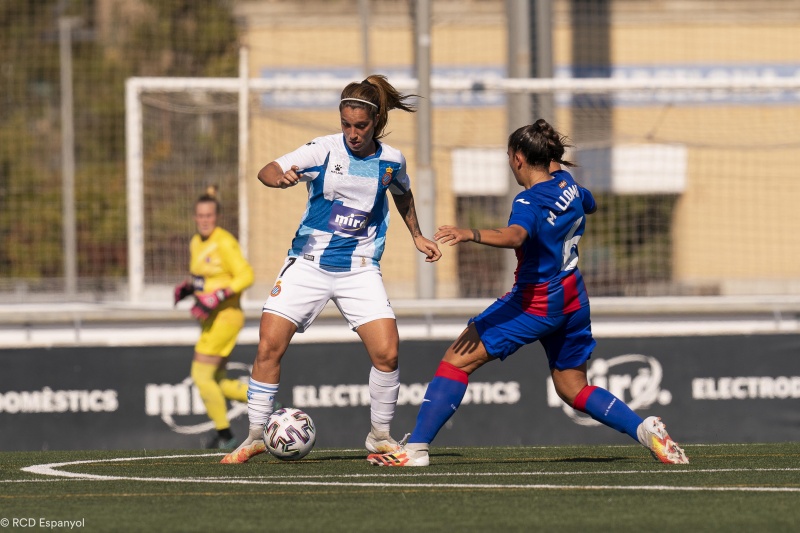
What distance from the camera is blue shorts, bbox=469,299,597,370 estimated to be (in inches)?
301

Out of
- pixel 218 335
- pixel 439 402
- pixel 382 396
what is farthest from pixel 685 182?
pixel 439 402

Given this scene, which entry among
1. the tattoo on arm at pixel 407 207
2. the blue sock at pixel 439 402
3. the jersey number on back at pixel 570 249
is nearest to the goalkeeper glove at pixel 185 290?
the tattoo on arm at pixel 407 207

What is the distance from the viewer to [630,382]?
1240 cm

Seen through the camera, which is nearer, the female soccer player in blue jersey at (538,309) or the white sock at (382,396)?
the female soccer player in blue jersey at (538,309)

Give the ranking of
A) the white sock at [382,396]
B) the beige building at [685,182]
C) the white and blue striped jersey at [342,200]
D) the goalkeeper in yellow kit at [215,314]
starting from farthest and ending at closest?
1. the beige building at [685,182]
2. the goalkeeper in yellow kit at [215,314]
3. the white sock at [382,396]
4. the white and blue striped jersey at [342,200]

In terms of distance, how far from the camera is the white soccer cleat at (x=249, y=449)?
8.11 meters

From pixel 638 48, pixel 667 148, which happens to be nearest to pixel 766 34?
pixel 638 48

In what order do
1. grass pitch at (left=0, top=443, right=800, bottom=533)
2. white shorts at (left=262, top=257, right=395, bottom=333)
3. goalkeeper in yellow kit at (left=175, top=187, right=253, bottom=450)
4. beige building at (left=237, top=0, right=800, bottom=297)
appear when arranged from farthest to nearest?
beige building at (left=237, top=0, right=800, bottom=297) < goalkeeper in yellow kit at (left=175, top=187, right=253, bottom=450) < white shorts at (left=262, top=257, right=395, bottom=333) < grass pitch at (left=0, top=443, right=800, bottom=533)

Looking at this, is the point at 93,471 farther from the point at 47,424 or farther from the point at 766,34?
the point at 766,34

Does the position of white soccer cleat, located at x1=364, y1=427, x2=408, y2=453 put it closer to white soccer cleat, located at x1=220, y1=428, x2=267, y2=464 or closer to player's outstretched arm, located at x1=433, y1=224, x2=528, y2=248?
white soccer cleat, located at x1=220, y1=428, x2=267, y2=464

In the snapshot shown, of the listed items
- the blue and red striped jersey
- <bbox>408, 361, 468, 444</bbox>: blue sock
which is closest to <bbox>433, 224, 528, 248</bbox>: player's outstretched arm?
the blue and red striped jersey

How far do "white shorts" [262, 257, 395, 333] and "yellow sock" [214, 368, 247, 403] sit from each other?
3.33 metres

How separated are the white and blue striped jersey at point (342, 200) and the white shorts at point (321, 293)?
0.19 feet

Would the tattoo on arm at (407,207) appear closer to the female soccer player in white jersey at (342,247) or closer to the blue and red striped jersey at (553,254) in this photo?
the female soccer player in white jersey at (342,247)
